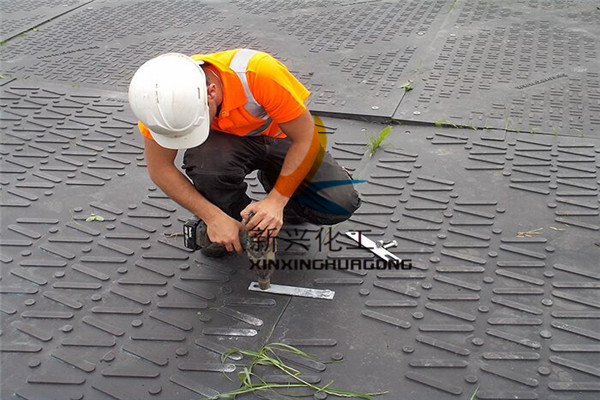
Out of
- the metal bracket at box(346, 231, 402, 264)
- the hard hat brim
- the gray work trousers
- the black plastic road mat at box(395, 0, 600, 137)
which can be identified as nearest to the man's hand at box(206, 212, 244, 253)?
the gray work trousers

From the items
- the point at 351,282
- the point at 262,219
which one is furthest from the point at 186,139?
the point at 351,282

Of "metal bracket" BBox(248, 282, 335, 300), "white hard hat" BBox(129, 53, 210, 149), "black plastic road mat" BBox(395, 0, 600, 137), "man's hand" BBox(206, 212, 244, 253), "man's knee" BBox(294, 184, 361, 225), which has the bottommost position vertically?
"black plastic road mat" BBox(395, 0, 600, 137)

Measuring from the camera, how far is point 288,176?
2.64 metres

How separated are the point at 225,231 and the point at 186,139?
1.32 ft

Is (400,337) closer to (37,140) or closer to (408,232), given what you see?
(408,232)

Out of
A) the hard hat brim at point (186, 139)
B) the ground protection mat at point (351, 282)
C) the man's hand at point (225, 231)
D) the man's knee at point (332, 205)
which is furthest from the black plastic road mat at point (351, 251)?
the hard hat brim at point (186, 139)

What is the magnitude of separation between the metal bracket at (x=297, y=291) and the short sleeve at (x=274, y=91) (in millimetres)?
683

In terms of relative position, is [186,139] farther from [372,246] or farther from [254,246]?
[372,246]

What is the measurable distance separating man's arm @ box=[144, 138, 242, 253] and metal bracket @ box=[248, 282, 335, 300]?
20 centimetres

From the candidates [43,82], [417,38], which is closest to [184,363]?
[43,82]

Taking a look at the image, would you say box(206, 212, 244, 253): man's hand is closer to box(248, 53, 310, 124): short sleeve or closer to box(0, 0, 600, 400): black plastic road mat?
box(0, 0, 600, 400): black plastic road mat

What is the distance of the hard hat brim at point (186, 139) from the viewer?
237cm

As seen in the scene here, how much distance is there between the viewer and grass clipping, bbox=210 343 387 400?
2184mm

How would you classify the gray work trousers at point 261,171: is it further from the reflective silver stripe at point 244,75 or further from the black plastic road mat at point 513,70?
the black plastic road mat at point 513,70
